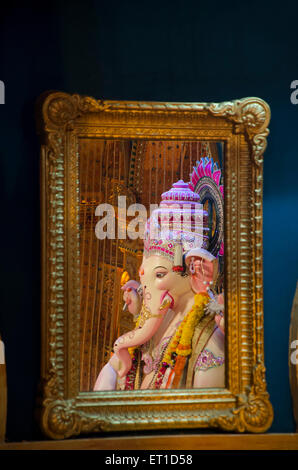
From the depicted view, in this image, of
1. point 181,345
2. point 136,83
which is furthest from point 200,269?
point 136,83

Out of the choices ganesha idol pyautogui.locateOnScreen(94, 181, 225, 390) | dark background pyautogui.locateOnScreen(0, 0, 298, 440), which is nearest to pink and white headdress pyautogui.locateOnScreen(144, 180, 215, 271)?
ganesha idol pyautogui.locateOnScreen(94, 181, 225, 390)

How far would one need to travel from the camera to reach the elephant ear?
6.70 ft

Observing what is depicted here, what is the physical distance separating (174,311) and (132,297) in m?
0.15

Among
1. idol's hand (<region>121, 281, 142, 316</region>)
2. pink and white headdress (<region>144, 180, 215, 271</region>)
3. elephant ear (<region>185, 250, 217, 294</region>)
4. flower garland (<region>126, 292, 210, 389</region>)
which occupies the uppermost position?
pink and white headdress (<region>144, 180, 215, 271</region>)

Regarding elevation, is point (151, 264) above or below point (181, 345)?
above

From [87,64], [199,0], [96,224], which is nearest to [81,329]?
[96,224]

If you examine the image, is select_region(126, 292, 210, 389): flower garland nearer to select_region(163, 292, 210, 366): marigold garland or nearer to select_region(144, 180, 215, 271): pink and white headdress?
select_region(163, 292, 210, 366): marigold garland

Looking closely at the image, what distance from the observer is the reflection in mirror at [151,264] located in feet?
6.47

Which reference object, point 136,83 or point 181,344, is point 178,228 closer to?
point 181,344

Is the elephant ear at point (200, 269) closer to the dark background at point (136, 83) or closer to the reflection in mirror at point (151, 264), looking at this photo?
the reflection in mirror at point (151, 264)

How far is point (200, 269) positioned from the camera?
2045mm

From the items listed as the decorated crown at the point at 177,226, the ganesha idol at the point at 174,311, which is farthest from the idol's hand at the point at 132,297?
the decorated crown at the point at 177,226

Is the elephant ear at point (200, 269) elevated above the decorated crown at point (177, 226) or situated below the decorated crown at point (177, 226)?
below

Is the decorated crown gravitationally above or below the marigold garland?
above
